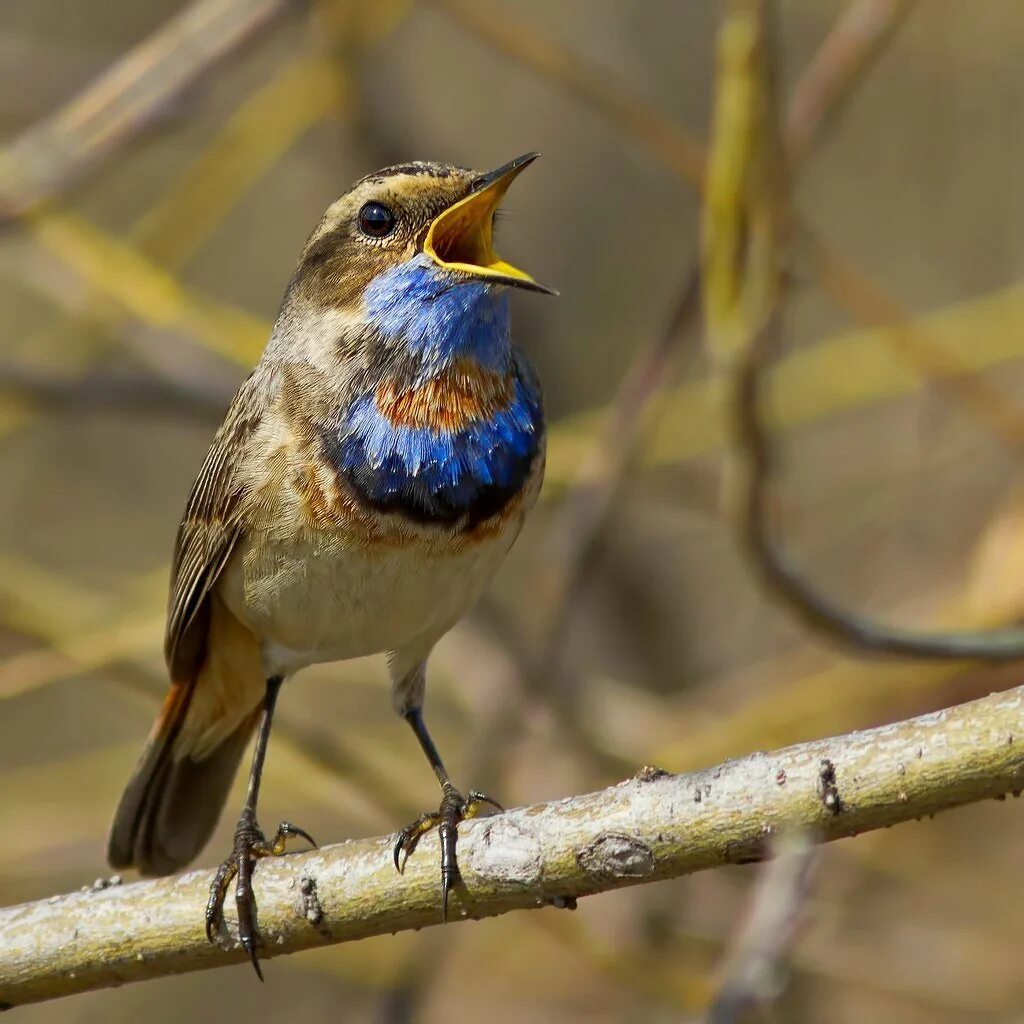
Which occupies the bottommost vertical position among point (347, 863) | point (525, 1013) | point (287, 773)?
point (347, 863)

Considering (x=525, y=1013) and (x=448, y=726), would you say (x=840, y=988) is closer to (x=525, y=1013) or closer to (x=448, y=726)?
(x=525, y=1013)

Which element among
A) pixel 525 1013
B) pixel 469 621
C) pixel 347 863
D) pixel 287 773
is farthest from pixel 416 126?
pixel 347 863

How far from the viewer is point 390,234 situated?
14.5ft

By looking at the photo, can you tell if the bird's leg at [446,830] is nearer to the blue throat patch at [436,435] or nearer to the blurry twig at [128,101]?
the blue throat patch at [436,435]

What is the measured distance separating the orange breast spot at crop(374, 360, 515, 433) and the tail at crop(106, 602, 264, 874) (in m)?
0.99

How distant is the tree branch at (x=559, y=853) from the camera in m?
2.88

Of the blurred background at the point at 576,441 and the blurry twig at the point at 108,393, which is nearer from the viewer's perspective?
the blurry twig at the point at 108,393

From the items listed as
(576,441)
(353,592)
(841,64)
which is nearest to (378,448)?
(353,592)

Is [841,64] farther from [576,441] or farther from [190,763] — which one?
[190,763]

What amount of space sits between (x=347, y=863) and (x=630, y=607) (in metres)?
4.94

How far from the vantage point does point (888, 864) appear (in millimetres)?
6719

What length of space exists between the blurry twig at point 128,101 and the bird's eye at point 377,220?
56 centimetres

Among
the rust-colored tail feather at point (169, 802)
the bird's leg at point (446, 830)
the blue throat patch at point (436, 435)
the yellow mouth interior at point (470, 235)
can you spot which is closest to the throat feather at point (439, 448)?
the blue throat patch at point (436, 435)

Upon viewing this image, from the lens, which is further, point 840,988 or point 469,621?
point 840,988
